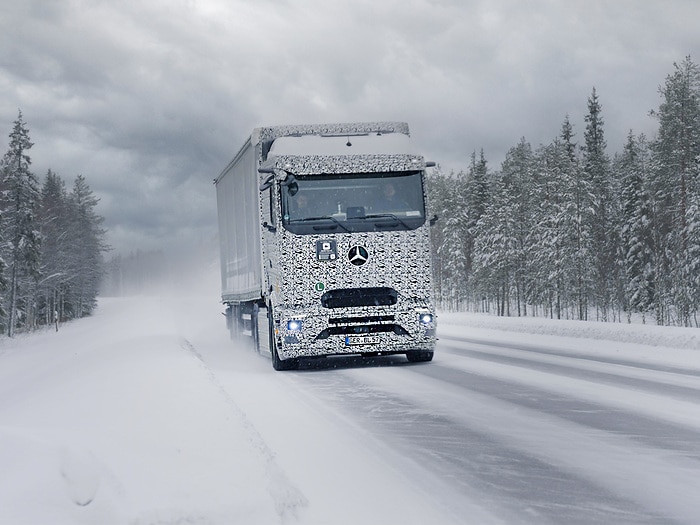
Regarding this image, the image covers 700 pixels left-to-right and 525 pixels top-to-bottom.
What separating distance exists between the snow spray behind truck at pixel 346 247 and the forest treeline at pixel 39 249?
3723 centimetres

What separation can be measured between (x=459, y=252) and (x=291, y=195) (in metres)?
65.7

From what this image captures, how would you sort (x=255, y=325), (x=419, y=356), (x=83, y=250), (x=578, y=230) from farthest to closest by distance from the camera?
(x=83, y=250)
(x=578, y=230)
(x=255, y=325)
(x=419, y=356)

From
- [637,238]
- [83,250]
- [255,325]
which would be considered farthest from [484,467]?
[83,250]

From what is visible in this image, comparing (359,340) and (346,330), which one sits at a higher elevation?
(346,330)

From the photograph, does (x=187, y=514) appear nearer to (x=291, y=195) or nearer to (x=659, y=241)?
(x=291, y=195)

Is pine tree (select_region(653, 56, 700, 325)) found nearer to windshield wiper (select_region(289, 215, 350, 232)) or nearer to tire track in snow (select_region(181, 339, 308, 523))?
windshield wiper (select_region(289, 215, 350, 232))

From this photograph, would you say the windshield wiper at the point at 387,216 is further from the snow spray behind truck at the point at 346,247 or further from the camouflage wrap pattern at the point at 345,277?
the camouflage wrap pattern at the point at 345,277

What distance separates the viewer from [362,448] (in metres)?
6.86

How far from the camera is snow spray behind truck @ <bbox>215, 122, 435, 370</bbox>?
1325 cm

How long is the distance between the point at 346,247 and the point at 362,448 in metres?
6.69

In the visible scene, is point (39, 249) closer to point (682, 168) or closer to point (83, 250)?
point (83, 250)

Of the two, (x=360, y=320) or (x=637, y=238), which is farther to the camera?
(x=637, y=238)

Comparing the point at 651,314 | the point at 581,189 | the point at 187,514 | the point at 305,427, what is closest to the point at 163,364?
the point at 305,427

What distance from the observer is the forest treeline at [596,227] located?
47.9 metres
